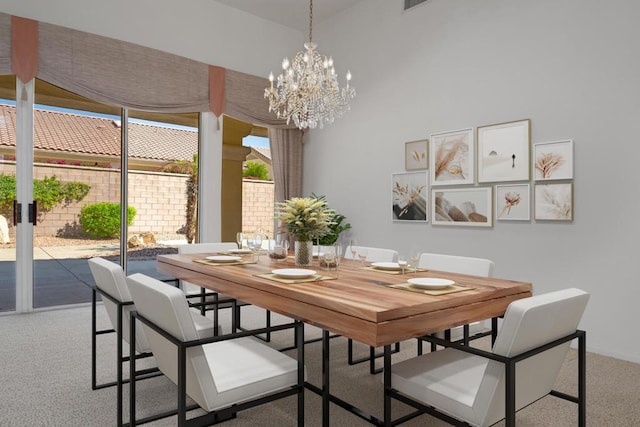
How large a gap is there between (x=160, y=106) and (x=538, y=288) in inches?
164

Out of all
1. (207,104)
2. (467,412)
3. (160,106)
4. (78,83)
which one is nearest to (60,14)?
(78,83)

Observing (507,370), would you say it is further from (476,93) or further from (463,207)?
(476,93)

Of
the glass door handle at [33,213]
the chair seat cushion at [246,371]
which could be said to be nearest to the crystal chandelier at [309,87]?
the chair seat cushion at [246,371]

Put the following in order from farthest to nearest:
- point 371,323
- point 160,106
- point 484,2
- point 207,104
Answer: point 207,104 → point 160,106 → point 484,2 → point 371,323

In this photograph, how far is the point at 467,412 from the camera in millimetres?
1557

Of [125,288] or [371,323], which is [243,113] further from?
[371,323]

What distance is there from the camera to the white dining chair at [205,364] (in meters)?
1.60

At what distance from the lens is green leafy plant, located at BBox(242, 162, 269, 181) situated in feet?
19.5

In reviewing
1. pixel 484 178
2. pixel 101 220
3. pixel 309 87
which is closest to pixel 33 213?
pixel 101 220

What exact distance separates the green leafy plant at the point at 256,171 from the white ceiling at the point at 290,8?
1.92m

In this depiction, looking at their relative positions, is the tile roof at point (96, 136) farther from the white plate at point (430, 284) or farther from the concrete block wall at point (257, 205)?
the white plate at point (430, 284)

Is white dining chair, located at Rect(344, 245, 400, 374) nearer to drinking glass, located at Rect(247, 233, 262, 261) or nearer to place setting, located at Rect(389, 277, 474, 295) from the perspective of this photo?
drinking glass, located at Rect(247, 233, 262, 261)

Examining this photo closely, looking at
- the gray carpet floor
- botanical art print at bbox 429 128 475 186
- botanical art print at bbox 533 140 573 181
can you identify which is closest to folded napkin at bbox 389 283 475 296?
the gray carpet floor

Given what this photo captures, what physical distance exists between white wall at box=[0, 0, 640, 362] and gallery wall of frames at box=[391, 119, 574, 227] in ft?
0.31
